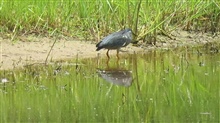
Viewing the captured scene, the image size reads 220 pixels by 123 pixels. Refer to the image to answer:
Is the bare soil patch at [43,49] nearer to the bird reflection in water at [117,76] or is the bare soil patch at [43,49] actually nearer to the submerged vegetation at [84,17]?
the submerged vegetation at [84,17]

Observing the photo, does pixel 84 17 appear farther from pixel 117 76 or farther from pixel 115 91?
pixel 115 91

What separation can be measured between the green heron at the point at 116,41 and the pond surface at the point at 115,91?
0.57ft

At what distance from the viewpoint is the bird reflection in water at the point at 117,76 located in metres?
6.90

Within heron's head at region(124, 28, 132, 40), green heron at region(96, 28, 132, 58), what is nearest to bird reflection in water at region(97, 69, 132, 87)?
green heron at region(96, 28, 132, 58)

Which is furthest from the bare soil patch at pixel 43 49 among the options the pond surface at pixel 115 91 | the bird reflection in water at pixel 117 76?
the bird reflection in water at pixel 117 76

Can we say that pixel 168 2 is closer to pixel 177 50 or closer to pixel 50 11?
pixel 177 50

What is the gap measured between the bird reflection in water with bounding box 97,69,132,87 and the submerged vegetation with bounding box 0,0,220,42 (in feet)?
5.56

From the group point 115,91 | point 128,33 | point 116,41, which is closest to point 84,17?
point 128,33

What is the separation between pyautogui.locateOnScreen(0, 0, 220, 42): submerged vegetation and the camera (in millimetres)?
9156

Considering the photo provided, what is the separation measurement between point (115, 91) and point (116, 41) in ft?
7.67

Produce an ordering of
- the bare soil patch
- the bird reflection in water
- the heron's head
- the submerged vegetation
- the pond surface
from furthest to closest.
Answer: the submerged vegetation
the heron's head
the bare soil patch
the bird reflection in water
the pond surface

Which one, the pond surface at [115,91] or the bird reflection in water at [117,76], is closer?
the pond surface at [115,91]

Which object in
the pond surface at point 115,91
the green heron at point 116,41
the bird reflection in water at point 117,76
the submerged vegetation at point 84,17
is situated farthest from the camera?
the submerged vegetation at point 84,17

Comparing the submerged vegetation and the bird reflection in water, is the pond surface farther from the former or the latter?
the submerged vegetation
